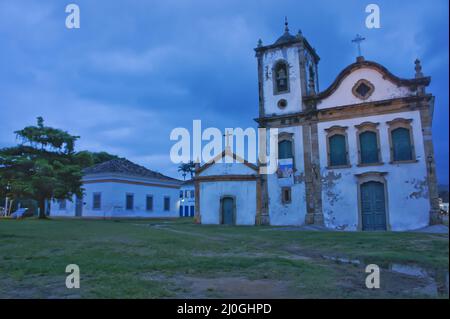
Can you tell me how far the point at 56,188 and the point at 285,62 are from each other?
15.9 meters

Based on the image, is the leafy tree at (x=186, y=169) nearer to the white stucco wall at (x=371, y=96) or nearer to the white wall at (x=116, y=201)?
the white wall at (x=116, y=201)

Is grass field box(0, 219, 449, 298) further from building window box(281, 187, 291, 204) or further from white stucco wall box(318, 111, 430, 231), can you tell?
building window box(281, 187, 291, 204)

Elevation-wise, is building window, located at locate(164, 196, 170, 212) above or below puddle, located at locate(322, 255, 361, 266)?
above

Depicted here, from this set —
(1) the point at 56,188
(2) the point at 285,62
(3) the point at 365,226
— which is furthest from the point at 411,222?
(1) the point at 56,188

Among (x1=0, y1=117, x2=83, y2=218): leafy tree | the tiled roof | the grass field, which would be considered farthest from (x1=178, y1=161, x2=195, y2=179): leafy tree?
the grass field

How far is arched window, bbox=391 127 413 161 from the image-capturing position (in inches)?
706

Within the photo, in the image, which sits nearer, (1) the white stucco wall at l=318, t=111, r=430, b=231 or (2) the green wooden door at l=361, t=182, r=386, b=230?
(1) the white stucco wall at l=318, t=111, r=430, b=231

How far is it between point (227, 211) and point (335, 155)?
7307 millimetres

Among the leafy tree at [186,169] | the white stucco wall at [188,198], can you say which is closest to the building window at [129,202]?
the white stucco wall at [188,198]

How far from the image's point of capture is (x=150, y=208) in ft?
106

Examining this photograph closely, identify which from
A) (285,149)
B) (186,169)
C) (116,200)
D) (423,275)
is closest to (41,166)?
(116,200)

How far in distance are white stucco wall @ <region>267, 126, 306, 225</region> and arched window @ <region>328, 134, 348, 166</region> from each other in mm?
1606

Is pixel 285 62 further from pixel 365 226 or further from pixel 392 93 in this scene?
pixel 365 226
